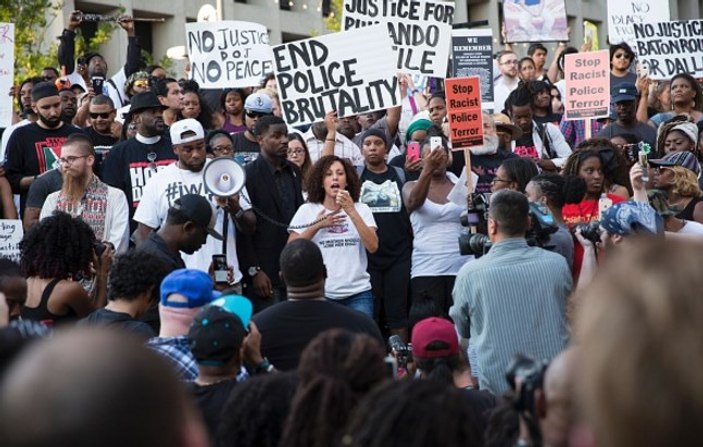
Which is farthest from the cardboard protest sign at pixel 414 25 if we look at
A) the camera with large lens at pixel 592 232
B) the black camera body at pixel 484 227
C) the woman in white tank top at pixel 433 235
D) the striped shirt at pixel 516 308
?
the striped shirt at pixel 516 308

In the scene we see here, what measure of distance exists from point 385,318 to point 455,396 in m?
7.00

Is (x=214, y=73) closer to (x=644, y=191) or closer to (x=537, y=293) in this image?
(x=644, y=191)

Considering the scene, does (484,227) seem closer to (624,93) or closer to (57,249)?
(57,249)

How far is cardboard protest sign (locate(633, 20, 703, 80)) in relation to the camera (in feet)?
51.1

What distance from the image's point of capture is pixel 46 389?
1.67 metres

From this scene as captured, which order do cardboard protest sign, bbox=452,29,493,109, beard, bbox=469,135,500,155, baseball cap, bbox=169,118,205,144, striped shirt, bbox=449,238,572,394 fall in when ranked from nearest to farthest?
striped shirt, bbox=449,238,572,394 → baseball cap, bbox=169,118,205,144 → beard, bbox=469,135,500,155 → cardboard protest sign, bbox=452,29,493,109

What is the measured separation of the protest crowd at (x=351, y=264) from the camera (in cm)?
173

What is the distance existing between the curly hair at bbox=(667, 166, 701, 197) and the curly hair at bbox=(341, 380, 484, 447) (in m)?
6.17

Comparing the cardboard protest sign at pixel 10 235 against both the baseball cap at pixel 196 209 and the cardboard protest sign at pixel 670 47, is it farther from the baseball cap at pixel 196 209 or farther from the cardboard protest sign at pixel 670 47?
the cardboard protest sign at pixel 670 47

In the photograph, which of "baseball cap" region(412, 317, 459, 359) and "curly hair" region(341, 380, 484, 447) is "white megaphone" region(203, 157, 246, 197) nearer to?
"baseball cap" region(412, 317, 459, 359)

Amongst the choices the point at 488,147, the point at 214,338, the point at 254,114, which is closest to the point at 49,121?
the point at 254,114

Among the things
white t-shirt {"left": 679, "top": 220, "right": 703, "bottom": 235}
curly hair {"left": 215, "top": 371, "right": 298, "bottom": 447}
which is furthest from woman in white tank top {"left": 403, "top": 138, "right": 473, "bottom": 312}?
curly hair {"left": 215, "top": 371, "right": 298, "bottom": 447}

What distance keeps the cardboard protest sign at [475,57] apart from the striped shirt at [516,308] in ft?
22.7

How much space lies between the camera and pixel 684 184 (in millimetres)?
9164
